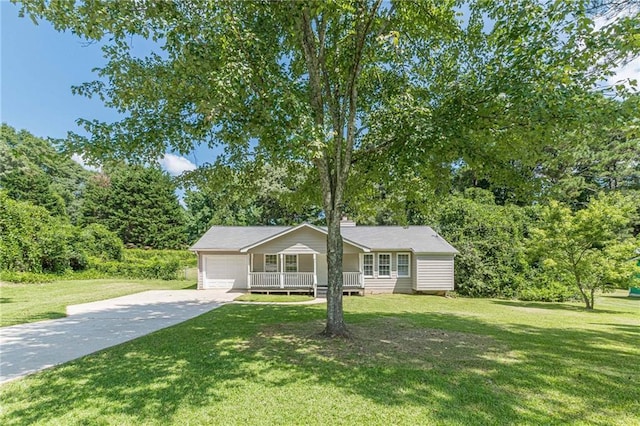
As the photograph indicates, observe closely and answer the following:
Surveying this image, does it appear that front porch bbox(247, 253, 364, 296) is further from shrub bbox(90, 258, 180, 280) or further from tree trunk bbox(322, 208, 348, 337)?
tree trunk bbox(322, 208, 348, 337)

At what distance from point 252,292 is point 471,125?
1313 cm

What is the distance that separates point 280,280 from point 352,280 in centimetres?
357

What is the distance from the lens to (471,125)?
582cm

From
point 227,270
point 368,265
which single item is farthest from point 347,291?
point 227,270

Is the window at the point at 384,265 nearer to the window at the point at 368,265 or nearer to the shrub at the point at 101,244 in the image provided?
the window at the point at 368,265

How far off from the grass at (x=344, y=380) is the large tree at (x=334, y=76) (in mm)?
1683

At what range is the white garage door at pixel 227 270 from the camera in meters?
17.1

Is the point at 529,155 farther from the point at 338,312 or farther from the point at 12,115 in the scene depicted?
the point at 12,115

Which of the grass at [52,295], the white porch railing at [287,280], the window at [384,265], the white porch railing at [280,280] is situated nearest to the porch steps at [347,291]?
the white porch railing at [287,280]

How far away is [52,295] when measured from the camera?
507 inches

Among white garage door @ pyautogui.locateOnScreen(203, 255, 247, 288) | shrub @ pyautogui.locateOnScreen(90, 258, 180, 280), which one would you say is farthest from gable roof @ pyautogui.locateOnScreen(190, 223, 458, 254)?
shrub @ pyautogui.locateOnScreen(90, 258, 180, 280)

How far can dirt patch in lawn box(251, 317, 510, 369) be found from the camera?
5.40 metres

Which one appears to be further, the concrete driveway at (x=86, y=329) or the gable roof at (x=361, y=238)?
the gable roof at (x=361, y=238)

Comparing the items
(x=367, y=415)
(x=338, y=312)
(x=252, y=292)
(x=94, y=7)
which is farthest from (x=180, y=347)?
(x=252, y=292)
